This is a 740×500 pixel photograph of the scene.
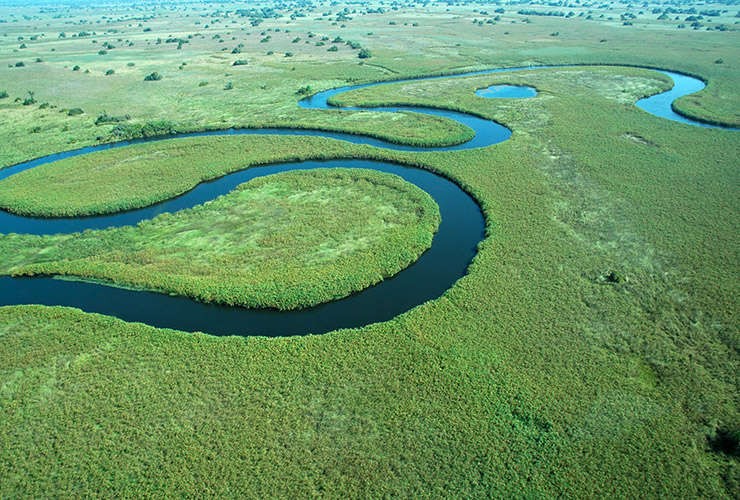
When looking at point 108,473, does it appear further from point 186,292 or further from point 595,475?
point 595,475

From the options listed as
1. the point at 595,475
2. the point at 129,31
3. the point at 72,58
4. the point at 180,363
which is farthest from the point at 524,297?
the point at 129,31

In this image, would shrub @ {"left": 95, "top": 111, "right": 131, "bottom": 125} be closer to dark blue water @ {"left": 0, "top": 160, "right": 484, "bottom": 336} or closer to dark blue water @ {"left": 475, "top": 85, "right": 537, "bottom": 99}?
dark blue water @ {"left": 0, "top": 160, "right": 484, "bottom": 336}

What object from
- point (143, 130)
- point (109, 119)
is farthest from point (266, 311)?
point (109, 119)

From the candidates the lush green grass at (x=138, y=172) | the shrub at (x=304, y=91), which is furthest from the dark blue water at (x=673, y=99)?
the shrub at (x=304, y=91)

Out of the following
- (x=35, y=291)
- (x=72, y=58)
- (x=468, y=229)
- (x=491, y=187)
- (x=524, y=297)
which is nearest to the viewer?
(x=524, y=297)

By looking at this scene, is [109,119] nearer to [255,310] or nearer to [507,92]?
[255,310]

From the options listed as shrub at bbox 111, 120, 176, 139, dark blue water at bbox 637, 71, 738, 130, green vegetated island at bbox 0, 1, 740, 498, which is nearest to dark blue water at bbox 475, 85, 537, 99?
green vegetated island at bbox 0, 1, 740, 498
